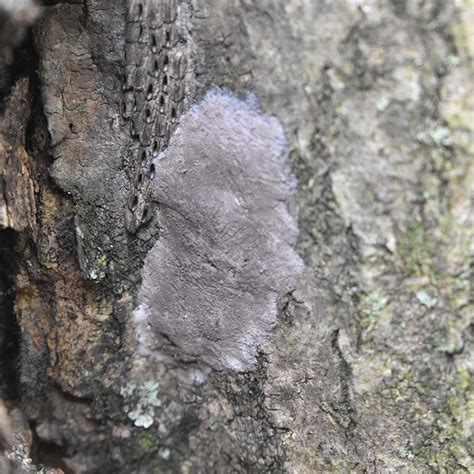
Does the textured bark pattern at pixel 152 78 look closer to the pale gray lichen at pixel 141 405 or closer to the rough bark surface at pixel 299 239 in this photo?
the rough bark surface at pixel 299 239

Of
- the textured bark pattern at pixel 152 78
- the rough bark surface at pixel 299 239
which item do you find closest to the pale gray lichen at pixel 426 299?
the rough bark surface at pixel 299 239

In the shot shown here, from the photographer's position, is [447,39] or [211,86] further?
[211,86]

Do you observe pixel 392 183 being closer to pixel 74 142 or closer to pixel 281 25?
pixel 281 25

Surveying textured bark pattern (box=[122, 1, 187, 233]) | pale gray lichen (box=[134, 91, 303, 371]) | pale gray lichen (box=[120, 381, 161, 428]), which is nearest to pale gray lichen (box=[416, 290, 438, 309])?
pale gray lichen (box=[134, 91, 303, 371])

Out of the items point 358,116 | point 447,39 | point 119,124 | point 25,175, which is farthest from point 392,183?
point 25,175

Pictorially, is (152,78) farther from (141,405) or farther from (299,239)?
(141,405)

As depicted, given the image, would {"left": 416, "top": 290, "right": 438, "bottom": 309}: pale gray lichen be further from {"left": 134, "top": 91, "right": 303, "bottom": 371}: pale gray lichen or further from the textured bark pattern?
the textured bark pattern

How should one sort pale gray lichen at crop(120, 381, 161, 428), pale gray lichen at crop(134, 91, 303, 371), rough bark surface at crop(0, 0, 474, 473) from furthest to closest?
pale gray lichen at crop(120, 381, 161, 428), pale gray lichen at crop(134, 91, 303, 371), rough bark surface at crop(0, 0, 474, 473)
